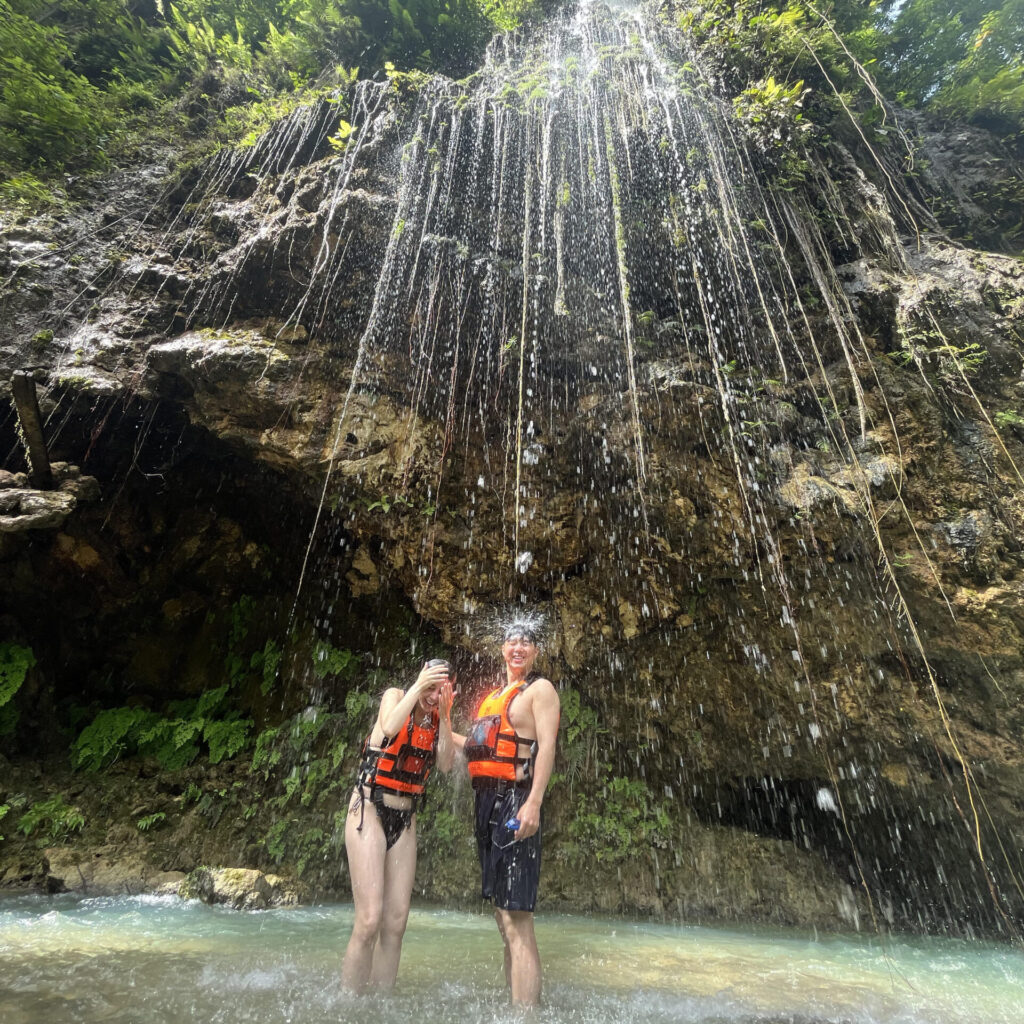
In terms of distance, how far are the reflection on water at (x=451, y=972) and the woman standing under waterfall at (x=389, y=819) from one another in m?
0.19

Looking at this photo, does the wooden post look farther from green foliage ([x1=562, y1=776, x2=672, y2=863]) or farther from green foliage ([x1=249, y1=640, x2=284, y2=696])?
green foliage ([x1=562, y1=776, x2=672, y2=863])

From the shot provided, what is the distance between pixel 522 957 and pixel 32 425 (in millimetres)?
6401

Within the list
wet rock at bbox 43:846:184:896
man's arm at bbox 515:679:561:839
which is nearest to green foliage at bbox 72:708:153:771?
wet rock at bbox 43:846:184:896

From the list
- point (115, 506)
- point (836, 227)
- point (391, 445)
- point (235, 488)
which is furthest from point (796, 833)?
point (115, 506)

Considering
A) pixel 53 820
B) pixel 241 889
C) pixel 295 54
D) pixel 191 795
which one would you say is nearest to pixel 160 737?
pixel 191 795

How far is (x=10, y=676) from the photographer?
6.39 meters

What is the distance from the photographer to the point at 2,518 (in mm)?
5242

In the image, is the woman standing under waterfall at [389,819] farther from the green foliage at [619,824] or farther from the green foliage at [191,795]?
the green foliage at [191,795]

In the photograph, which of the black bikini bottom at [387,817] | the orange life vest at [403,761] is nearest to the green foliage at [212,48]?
the orange life vest at [403,761]

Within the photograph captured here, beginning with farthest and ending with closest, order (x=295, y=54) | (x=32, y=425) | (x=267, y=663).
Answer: (x=295, y=54) → (x=267, y=663) → (x=32, y=425)

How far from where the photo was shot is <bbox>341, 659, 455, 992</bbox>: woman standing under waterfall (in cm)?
254

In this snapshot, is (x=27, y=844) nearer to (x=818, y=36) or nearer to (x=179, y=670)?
(x=179, y=670)

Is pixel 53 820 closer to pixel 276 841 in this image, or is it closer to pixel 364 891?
pixel 276 841

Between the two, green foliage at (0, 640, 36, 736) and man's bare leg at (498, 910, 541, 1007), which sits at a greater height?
green foliage at (0, 640, 36, 736)
